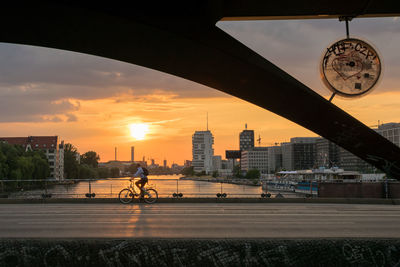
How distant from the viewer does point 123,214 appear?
52.4 feet

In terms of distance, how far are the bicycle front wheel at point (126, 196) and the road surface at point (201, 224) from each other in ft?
13.4

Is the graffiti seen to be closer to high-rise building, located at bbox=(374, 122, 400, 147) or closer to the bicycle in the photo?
high-rise building, located at bbox=(374, 122, 400, 147)

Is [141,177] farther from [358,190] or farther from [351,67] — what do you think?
[351,67]

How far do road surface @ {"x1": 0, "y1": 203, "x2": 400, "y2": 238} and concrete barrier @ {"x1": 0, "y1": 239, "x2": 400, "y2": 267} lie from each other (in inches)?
160

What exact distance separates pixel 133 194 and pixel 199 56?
52.4 feet

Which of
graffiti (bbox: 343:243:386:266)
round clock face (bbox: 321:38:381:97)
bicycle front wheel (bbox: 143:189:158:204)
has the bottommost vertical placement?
bicycle front wheel (bbox: 143:189:158:204)

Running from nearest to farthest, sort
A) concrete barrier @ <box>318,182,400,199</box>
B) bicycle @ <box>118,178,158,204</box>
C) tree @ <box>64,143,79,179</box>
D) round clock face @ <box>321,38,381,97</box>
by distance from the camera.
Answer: round clock face @ <box>321,38,381,97</box> < bicycle @ <box>118,178,158,204</box> < concrete barrier @ <box>318,182,400,199</box> < tree @ <box>64,143,79,179</box>

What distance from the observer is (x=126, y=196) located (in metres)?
21.2

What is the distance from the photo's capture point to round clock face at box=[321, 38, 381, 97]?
20.0 ft

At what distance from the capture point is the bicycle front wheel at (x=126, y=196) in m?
21.1

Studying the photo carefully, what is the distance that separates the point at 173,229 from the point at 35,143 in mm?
152452

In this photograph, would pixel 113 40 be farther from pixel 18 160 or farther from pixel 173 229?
pixel 18 160

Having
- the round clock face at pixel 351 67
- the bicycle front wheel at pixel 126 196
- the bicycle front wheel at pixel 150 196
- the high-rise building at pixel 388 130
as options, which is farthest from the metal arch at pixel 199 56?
the bicycle front wheel at pixel 126 196

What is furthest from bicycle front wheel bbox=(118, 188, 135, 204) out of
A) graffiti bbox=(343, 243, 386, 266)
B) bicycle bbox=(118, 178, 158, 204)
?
graffiti bbox=(343, 243, 386, 266)
